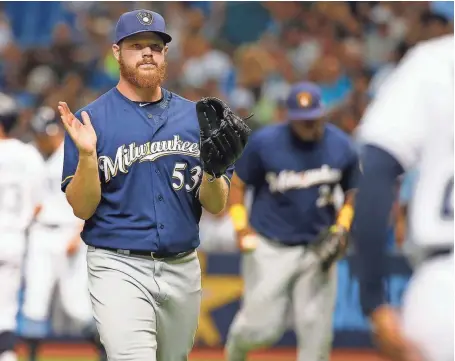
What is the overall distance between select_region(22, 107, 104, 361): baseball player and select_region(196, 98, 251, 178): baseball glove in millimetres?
4366

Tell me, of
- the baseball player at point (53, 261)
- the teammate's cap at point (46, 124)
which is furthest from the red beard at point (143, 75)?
the teammate's cap at point (46, 124)

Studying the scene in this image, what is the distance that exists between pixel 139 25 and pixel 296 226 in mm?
3060

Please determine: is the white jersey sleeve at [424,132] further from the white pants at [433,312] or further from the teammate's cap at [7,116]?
the teammate's cap at [7,116]

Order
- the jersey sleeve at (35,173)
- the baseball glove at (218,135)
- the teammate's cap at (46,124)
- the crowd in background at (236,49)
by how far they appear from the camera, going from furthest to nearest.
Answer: the crowd in background at (236,49)
the teammate's cap at (46,124)
the jersey sleeve at (35,173)
the baseball glove at (218,135)

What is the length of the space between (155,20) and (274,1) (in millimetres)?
10222

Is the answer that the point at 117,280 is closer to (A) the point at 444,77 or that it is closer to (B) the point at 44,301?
(A) the point at 444,77

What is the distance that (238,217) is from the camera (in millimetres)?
8156

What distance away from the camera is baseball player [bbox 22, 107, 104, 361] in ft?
30.9

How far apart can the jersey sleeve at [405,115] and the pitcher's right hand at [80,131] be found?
208 centimetres

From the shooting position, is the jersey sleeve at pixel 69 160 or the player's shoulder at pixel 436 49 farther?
the jersey sleeve at pixel 69 160

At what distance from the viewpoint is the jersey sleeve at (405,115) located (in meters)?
3.26

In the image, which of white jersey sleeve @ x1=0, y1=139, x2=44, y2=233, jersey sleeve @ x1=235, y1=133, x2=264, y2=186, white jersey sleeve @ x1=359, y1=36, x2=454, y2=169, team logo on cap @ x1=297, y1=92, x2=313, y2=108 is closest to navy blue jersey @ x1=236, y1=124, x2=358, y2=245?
jersey sleeve @ x1=235, y1=133, x2=264, y2=186

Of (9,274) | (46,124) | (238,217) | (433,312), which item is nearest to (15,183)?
(9,274)

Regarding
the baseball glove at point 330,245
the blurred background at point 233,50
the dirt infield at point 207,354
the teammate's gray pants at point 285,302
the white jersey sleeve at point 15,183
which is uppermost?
the blurred background at point 233,50
